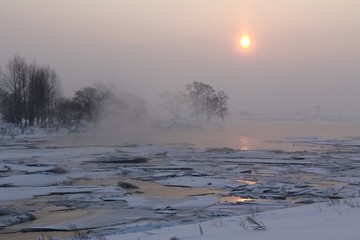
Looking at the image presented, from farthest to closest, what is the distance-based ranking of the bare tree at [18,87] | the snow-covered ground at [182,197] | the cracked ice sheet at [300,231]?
1. the bare tree at [18,87]
2. the snow-covered ground at [182,197]
3. the cracked ice sheet at [300,231]

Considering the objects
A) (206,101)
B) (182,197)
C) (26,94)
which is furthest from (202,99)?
(182,197)

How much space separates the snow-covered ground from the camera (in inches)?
309

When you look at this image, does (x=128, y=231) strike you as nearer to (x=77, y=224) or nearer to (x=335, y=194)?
(x=77, y=224)

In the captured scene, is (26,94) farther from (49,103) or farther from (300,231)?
(300,231)

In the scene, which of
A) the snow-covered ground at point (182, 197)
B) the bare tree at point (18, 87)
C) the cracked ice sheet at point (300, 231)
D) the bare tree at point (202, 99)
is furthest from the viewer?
the bare tree at point (202, 99)

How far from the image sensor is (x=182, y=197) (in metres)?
14.8

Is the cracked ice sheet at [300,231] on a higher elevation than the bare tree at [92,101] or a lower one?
lower

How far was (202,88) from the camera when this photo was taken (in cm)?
10606

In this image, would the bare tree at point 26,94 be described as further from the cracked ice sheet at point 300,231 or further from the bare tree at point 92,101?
the cracked ice sheet at point 300,231

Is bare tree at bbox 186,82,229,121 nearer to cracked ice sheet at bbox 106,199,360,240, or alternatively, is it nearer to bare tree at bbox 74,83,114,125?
bare tree at bbox 74,83,114,125

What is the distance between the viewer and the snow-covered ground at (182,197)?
7.84 meters

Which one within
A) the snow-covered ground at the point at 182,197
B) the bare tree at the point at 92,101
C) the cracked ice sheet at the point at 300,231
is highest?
the bare tree at the point at 92,101

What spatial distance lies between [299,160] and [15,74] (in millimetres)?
Result: 49920

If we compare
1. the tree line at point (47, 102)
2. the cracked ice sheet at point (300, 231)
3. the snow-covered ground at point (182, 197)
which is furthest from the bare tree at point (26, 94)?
the cracked ice sheet at point (300, 231)
